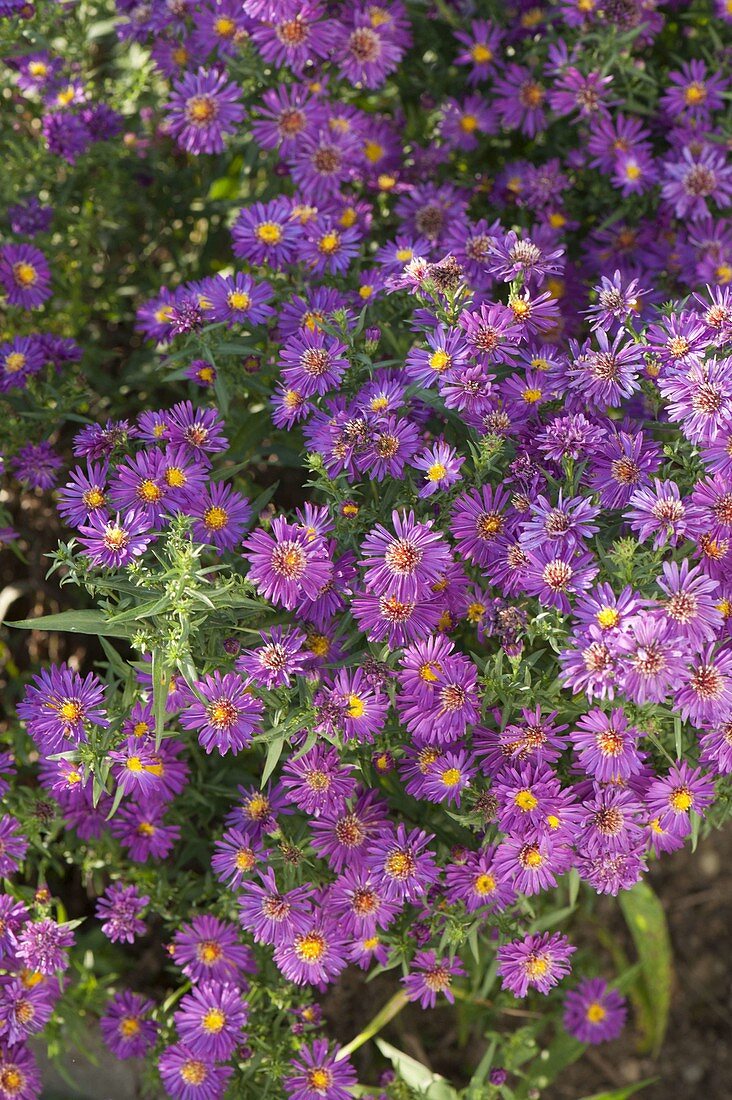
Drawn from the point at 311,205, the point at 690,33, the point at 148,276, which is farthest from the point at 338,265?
the point at 690,33

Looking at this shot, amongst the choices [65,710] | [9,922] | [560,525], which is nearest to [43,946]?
[9,922]

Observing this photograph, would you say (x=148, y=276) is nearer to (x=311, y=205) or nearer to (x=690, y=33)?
(x=311, y=205)

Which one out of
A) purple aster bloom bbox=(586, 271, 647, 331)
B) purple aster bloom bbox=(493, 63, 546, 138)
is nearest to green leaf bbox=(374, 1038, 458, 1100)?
purple aster bloom bbox=(586, 271, 647, 331)

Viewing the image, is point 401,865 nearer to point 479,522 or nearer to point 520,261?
point 479,522

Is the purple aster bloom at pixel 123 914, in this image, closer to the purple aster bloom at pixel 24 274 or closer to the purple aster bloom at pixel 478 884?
the purple aster bloom at pixel 478 884

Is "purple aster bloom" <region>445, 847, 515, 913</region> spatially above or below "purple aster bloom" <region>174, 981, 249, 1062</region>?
above

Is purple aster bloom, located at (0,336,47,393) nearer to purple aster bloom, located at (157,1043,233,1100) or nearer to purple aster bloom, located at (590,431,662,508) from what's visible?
purple aster bloom, located at (590,431,662,508)
